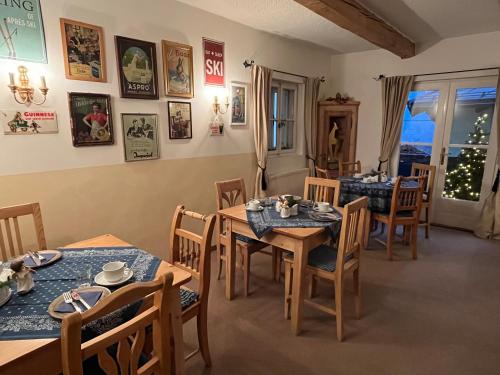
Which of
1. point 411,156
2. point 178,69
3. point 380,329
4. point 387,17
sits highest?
point 387,17

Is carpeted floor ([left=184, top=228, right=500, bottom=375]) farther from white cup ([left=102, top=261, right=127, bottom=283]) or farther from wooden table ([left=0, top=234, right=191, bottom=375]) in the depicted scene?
wooden table ([left=0, top=234, right=191, bottom=375])

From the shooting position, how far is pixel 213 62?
3.20m

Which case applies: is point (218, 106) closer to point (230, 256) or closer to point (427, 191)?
point (230, 256)

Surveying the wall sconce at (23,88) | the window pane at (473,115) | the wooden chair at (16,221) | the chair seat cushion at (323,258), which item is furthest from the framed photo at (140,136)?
the window pane at (473,115)

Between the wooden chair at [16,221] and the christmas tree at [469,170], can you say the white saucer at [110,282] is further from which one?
the christmas tree at [469,170]

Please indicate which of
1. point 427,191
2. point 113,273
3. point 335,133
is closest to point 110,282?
point 113,273

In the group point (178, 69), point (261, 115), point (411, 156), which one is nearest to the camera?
point (178, 69)

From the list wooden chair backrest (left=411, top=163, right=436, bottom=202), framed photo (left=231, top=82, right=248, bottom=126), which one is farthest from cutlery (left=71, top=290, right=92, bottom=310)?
wooden chair backrest (left=411, top=163, right=436, bottom=202)

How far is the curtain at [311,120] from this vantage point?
458 cm

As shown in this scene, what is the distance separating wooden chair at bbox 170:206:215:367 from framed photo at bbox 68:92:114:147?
1114 mm

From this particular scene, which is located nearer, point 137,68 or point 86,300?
point 86,300

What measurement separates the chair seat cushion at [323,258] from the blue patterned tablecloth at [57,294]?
1.12 meters

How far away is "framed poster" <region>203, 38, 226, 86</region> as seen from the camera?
3129 mm

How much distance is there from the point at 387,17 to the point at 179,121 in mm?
2481
